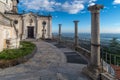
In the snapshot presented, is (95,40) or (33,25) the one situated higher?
(33,25)

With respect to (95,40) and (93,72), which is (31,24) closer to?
(95,40)

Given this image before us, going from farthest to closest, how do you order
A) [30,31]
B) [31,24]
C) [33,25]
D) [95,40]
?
1. [30,31]
2. [33,25]
3. [31,24]
4. [95,40]

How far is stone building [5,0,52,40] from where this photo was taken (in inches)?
1335

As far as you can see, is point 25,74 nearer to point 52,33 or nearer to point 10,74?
point 10,74

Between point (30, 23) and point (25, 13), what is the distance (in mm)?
2908

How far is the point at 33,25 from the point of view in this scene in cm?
3541

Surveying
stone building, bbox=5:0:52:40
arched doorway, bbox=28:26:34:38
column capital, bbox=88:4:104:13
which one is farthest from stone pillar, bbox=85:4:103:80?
arched doorway, bbox=28:26:34:38

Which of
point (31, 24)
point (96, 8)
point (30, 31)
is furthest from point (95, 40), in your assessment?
point (30, 31)

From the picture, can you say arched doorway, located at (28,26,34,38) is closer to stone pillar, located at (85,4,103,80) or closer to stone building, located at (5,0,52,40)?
stone building, located at (5,0,52,40)

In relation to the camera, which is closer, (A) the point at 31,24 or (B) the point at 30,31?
(A) the point at 31,24

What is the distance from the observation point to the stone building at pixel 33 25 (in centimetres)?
3391

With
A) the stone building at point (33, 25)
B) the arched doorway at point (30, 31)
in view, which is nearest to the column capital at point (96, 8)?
the stone building at point (33, 25)

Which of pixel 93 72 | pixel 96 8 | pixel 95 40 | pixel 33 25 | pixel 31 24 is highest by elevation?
pixel 31 24

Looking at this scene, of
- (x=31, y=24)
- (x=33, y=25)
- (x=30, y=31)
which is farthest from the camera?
(x=30, y=31)
